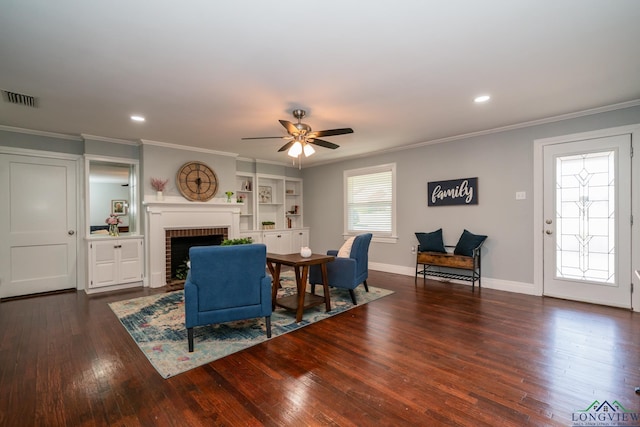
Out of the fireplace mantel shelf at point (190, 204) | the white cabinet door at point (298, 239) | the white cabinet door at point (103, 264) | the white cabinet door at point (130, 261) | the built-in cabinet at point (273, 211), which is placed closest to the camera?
the white cabinet door at point (103, 264)

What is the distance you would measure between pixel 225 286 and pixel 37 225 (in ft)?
13.0

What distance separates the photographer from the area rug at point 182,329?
250cm

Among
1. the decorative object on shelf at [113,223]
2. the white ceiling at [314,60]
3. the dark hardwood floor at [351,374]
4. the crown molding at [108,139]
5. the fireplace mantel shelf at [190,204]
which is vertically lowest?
the dark hardwood floor at [351,374]

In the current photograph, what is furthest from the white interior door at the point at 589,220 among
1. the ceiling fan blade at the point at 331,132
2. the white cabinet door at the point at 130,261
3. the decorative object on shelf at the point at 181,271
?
the white cabinet door at the point at 130,261

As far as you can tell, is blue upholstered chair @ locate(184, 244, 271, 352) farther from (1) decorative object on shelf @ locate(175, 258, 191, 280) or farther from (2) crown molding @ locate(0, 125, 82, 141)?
(2) crown molding @ locate(0, 125, 82, 141)

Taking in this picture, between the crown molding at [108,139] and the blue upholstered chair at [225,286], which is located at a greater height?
→ the crown molding at [108,139]

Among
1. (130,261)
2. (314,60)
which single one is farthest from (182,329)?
(314,60)

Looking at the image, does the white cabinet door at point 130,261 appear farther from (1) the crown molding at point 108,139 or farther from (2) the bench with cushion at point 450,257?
(2) the bench with cushion at point 450,257

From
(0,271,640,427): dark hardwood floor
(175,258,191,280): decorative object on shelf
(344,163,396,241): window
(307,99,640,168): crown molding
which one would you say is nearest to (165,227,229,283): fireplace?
(175,258,191,280): decorative object on shelf

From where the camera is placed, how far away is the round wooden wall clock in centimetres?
536

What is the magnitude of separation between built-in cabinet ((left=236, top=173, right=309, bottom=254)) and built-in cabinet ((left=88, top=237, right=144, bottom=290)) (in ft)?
6.81

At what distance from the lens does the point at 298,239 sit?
7422 millimetres

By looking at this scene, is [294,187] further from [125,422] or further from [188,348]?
[125,422]

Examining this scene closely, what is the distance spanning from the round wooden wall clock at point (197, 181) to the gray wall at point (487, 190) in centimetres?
307
